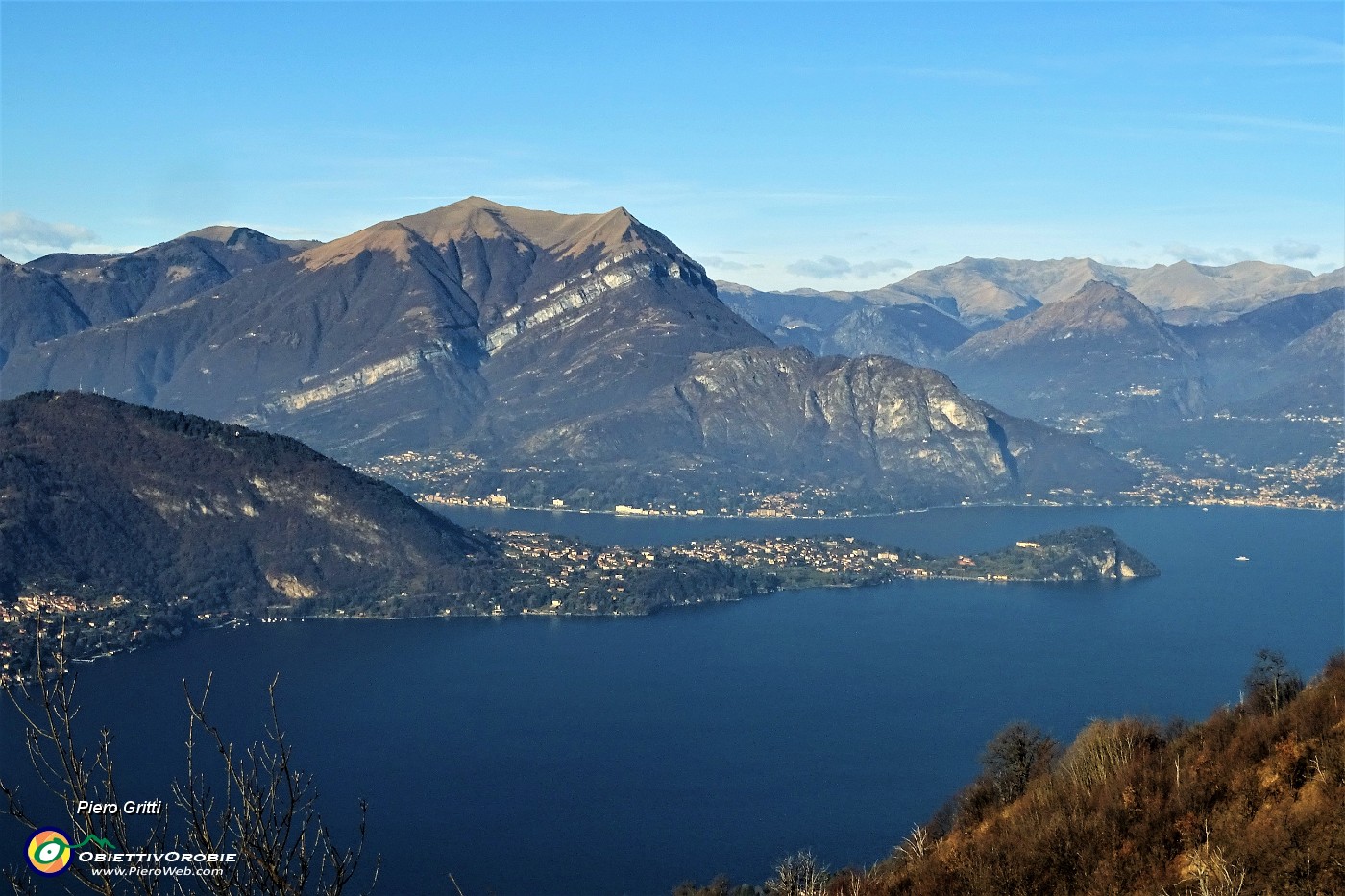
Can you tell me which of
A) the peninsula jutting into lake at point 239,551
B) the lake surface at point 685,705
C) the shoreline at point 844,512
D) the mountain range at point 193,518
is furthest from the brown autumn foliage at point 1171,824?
the shoreline at point 844,512

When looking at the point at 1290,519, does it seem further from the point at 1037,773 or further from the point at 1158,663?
the point at 1037,773

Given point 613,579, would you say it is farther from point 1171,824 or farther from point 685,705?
point 1171,824

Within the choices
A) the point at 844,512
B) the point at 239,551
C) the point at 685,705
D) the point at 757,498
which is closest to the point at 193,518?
the point at 239,551

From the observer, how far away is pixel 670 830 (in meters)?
54.0

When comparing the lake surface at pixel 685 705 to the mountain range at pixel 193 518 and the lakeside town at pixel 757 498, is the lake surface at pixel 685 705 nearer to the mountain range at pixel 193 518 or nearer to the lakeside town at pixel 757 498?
the mountain range at pixel 193 518

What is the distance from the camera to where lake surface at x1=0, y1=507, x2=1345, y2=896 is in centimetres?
5331

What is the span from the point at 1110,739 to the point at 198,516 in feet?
274

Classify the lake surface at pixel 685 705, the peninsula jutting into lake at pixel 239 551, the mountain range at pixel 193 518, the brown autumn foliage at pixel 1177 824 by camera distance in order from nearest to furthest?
the brown autumn foliage at pixel 1177 824 < the lake surface at pixel 685 705 < the peninsula jutting into lake at pixel 239 551 < the mountain range at pixel 193 518

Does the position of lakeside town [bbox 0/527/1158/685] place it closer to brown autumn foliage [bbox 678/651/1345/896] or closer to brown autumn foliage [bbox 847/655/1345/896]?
brown autumn foliage [bbox 678/651/1345/896]

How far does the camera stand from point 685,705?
7738cm

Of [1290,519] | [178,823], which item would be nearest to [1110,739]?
[178,823]

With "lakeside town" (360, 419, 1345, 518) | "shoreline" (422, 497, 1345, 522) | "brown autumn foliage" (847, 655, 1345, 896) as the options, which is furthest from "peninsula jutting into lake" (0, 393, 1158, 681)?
"brown autumn foliage" (847, 655, 1345, 896)

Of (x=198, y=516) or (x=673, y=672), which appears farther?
(x=198, y=516)

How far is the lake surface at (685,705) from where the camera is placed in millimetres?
53312
